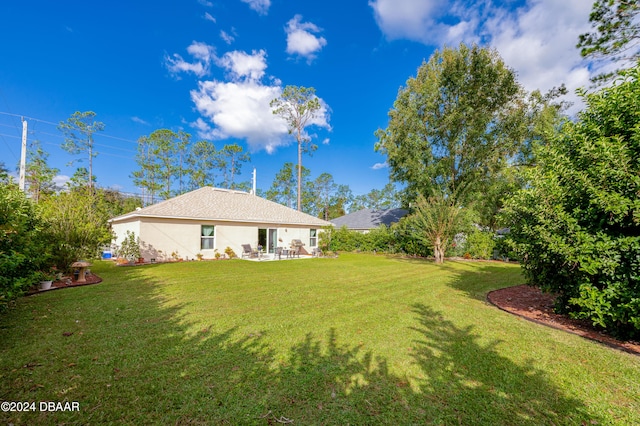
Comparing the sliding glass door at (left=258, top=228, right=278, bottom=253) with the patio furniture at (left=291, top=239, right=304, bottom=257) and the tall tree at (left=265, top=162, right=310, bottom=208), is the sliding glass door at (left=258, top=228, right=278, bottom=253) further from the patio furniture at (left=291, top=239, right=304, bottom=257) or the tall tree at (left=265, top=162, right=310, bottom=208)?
the tall tree at (left=265, top=162, right=310, bottom=208)

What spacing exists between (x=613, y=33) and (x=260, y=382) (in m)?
15.4

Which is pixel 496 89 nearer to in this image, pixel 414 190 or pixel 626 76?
pixel 414 190

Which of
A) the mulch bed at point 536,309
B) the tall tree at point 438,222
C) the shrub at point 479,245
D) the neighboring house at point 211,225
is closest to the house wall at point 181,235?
the neighboring house at point 211,225

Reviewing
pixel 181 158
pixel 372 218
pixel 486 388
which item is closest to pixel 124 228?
pixel 486 388

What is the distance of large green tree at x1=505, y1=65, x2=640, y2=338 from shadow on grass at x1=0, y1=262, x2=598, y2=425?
2.17 metres

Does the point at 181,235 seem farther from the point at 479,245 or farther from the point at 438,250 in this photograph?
the point at 479,245

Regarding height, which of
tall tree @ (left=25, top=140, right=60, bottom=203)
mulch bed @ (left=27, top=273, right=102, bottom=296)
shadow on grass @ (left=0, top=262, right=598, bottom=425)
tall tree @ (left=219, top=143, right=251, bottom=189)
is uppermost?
tall tree @ (left=219, top=143, right=251, bottom=189)

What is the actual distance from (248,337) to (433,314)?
3.90 m

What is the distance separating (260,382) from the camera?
2943 millimetres

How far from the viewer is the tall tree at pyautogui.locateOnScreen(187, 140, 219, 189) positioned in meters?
33.7

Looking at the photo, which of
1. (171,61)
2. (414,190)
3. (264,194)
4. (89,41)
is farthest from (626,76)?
(264,194)

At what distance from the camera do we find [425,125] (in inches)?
786

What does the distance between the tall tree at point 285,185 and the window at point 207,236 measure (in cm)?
2839

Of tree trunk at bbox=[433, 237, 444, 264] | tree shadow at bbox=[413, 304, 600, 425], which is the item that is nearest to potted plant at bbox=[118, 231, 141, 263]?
tree shadow at bbox=[413, 304, 600, 425]
